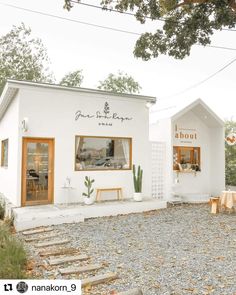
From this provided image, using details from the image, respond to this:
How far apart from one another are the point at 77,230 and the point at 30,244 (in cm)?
138

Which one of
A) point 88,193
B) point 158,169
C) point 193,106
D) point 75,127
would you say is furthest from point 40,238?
point 193,106

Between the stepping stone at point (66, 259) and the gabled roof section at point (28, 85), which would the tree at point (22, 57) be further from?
the stepping stone at point (66, 259)

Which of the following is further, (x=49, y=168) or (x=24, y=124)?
(x=49, y=168)

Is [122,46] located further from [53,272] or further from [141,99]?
[53,272]

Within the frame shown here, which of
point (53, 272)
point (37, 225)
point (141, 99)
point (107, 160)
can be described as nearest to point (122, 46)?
point (141, 99)

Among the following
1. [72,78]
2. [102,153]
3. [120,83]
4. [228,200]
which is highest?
[72,78]

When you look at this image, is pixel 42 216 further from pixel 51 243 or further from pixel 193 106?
pixel 193 106

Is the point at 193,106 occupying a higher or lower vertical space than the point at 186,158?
higher

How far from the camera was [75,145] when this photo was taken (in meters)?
9.85

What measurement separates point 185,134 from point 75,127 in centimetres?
554

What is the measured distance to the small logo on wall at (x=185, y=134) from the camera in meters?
12.7

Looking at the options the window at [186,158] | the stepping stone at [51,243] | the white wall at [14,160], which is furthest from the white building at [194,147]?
the stepping stone at [51,243]

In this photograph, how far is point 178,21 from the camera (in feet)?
31.6

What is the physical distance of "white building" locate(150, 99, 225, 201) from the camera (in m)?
12.2
